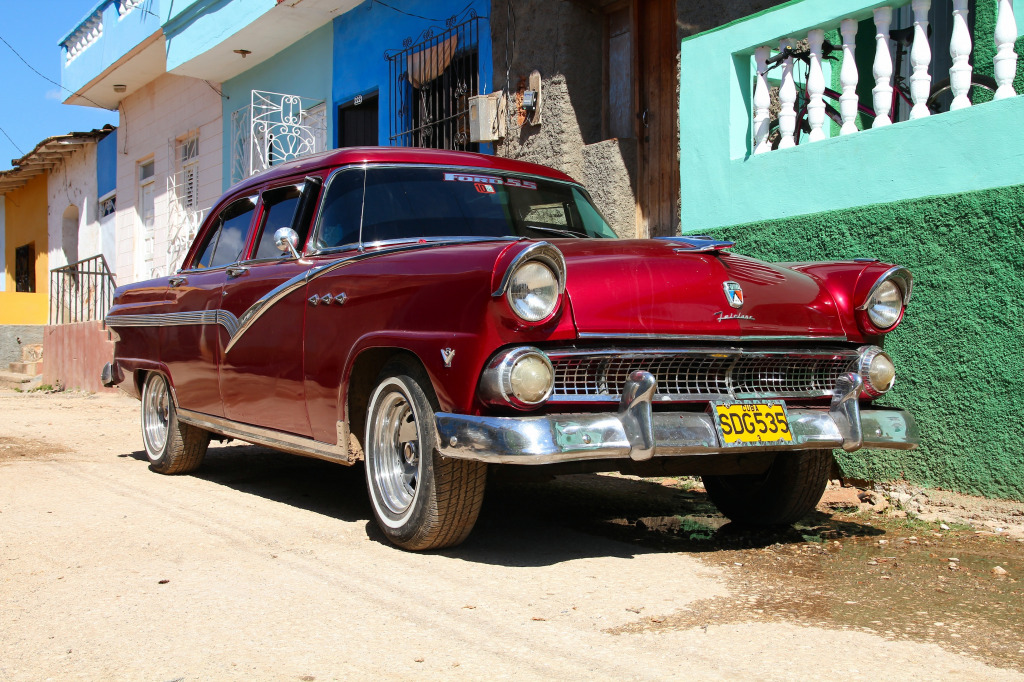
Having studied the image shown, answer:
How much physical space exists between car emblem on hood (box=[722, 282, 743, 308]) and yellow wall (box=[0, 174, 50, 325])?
21.6 metres

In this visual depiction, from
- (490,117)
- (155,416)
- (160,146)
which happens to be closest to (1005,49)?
(490,117)

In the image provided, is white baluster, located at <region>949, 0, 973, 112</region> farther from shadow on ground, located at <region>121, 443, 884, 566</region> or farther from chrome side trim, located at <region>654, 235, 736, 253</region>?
shadow on ground, located at <region>121, 443, 884, 566</region>

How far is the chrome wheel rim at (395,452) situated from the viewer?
13.1 feet

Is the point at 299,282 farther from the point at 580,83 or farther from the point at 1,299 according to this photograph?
the point at 1,299

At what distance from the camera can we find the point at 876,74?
221 inches

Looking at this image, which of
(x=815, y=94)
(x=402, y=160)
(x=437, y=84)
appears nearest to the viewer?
(x=402, y=160)

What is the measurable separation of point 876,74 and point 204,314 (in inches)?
157

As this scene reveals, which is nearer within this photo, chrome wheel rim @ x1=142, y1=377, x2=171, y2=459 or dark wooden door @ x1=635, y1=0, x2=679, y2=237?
chrome wheel rim @ x1=142, y1=377, x2=171, y2=459

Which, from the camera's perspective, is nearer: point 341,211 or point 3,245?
point 341,211

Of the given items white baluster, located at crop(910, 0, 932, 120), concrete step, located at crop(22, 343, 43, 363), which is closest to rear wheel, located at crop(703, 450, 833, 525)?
white baluster, located at crop(910, 0, 932, 120)

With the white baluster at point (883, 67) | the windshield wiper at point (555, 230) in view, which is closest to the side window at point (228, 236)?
the windshield wiper at point (555, 230)

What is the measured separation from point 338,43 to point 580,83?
15.9 ft

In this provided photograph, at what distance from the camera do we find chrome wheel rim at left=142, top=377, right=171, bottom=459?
648cm

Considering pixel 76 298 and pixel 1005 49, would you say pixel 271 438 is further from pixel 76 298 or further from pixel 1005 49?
pixel 76 298
